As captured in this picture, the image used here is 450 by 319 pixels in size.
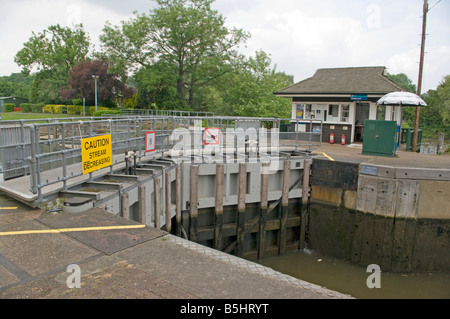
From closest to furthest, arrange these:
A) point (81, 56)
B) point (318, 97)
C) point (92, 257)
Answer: point (92, 257), point (318, 97), point (81, 56)

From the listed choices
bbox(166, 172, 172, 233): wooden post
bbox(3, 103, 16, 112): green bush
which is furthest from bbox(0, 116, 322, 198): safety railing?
bbox(3, 103, 16, 112): green bush

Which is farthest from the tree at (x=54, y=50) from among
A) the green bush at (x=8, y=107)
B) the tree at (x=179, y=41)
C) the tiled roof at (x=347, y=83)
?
the tiled roof at (x=347, y=83)

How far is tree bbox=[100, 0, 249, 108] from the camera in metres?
38.7

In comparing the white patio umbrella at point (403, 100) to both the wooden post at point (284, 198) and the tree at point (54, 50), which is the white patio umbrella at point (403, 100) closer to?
the wooden post at point (284, 198)

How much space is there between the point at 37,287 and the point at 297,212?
40.8 ft

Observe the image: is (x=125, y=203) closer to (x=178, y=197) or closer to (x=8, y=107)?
(x=178, y=197)

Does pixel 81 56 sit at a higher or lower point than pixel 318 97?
higher

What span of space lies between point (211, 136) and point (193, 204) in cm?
278

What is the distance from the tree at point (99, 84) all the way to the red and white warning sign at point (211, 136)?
35.7m

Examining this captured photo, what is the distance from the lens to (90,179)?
820cm

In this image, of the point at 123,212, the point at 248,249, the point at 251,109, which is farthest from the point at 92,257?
the point at 251,109

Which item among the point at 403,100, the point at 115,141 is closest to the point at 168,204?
the point at 115,141

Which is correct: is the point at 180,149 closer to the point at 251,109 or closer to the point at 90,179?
the point at 90,179

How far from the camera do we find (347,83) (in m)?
23.1
